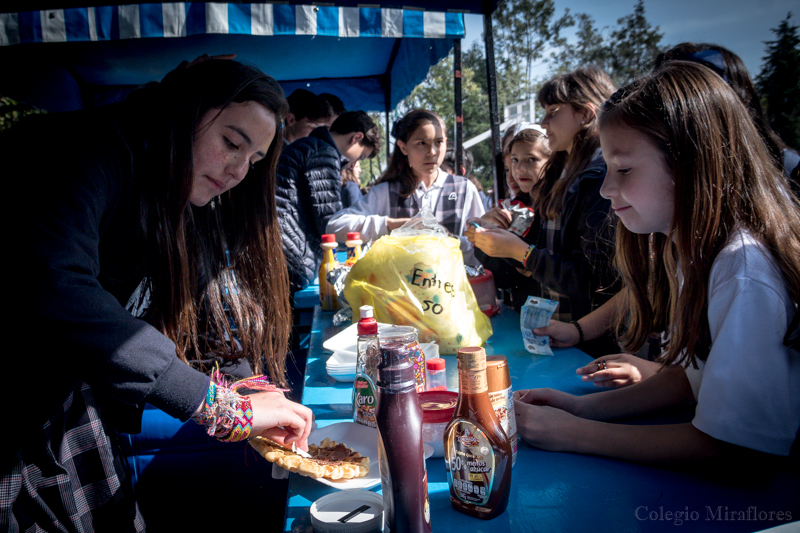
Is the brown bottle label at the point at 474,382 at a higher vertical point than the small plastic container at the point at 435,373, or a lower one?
higher

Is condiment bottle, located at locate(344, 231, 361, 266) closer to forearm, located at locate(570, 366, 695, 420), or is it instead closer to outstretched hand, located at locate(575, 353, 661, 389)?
outstretched hand, located at locate(575, 353, 661, 389)

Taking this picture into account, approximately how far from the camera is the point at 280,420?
1114 millimetres

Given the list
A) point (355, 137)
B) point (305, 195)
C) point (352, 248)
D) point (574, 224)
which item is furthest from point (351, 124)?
point (574, 224)

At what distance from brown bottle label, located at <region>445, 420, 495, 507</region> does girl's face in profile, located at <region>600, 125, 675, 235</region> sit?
2.52 ft

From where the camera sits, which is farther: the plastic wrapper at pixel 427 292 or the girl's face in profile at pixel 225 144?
the plastic wrapper at pixel 427 292

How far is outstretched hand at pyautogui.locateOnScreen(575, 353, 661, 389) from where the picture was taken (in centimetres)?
145

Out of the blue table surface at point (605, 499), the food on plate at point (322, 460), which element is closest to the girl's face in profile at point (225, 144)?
the food on plate at point (322, 460)

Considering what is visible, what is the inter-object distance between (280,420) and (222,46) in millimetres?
5480

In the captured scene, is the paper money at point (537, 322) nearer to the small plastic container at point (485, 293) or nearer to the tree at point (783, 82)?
the small plastic container at point (485, 293)

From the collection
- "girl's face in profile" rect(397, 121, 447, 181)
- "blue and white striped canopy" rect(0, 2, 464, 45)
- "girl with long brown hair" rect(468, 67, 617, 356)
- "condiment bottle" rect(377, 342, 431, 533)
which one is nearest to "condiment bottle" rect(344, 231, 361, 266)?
"girl with long brown hair" rect(468, 67, 617, 356)

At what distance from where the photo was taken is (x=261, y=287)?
1.84 meters

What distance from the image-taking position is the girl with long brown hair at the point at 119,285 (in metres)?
0.95

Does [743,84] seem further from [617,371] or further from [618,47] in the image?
[618,47]

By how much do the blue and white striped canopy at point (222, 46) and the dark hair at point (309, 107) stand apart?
47cm
